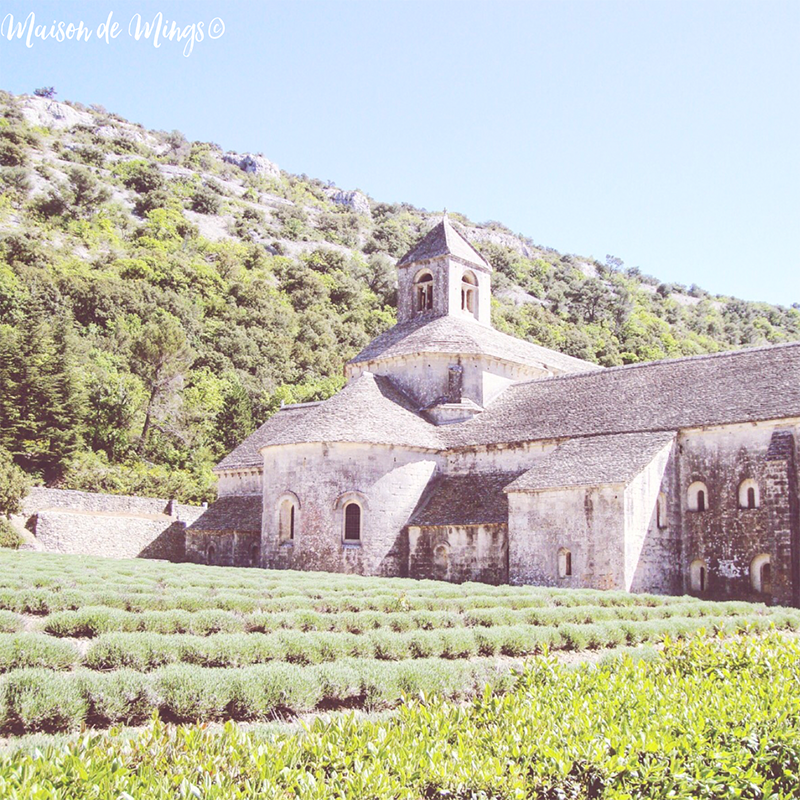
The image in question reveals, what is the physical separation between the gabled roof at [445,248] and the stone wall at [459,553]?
14.4 meters

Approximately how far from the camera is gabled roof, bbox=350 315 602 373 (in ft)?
117

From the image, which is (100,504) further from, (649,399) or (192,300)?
(192,300)

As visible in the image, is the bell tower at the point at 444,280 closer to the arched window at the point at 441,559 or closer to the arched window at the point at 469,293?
the arched window at the point at 469,293

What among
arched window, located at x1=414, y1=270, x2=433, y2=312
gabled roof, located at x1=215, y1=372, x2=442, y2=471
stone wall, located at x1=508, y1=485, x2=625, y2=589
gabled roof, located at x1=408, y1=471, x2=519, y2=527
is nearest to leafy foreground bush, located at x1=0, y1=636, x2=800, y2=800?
stone wall, located at x1=508, y1=485, x2=625, y2=589

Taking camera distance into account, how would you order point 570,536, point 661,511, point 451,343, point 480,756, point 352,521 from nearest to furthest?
point 480,756, point 570,536, point 661,511, point 352,521, point 451,343

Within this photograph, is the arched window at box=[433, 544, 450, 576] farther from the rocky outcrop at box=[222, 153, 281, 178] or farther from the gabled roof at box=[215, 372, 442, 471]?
the rocky outcrop at box=[222, 153, 281, 178]

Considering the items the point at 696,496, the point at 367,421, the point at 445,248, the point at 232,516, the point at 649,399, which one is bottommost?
the point at 232,516

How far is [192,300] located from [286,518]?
51765 mm

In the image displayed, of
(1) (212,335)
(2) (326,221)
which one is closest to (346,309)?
(1) (212,335)

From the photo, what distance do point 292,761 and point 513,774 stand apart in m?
1.84

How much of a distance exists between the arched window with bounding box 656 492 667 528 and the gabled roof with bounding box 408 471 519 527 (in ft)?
16.7

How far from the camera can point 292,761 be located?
22.7ft

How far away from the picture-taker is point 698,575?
1059 inches

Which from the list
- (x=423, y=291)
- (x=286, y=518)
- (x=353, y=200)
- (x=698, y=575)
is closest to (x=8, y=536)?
(x=286, y=518)
